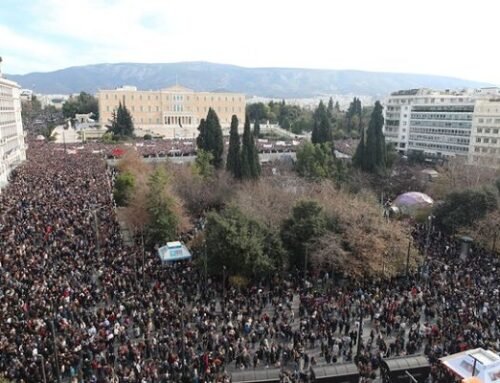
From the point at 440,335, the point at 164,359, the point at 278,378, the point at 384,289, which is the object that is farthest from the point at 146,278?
the point at 440,335

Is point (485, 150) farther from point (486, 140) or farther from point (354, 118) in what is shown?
point (354, 118)

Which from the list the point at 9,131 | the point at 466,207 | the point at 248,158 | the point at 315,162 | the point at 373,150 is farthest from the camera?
the point at 9,131

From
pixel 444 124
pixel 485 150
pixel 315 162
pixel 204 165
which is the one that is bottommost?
pixel 204 165

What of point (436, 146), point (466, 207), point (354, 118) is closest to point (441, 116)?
point (436, 146)

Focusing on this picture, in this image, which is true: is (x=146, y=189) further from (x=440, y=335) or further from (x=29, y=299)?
(x=440, y=335)

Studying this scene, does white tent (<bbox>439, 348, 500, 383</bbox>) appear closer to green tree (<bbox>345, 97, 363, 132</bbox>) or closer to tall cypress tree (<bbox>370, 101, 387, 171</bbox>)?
tall cypress tree (<bbox>370, 101, 387, 171</bbox>)

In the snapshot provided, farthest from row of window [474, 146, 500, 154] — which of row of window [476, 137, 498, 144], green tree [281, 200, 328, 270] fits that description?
green tree [281, 200, 328, 270]
